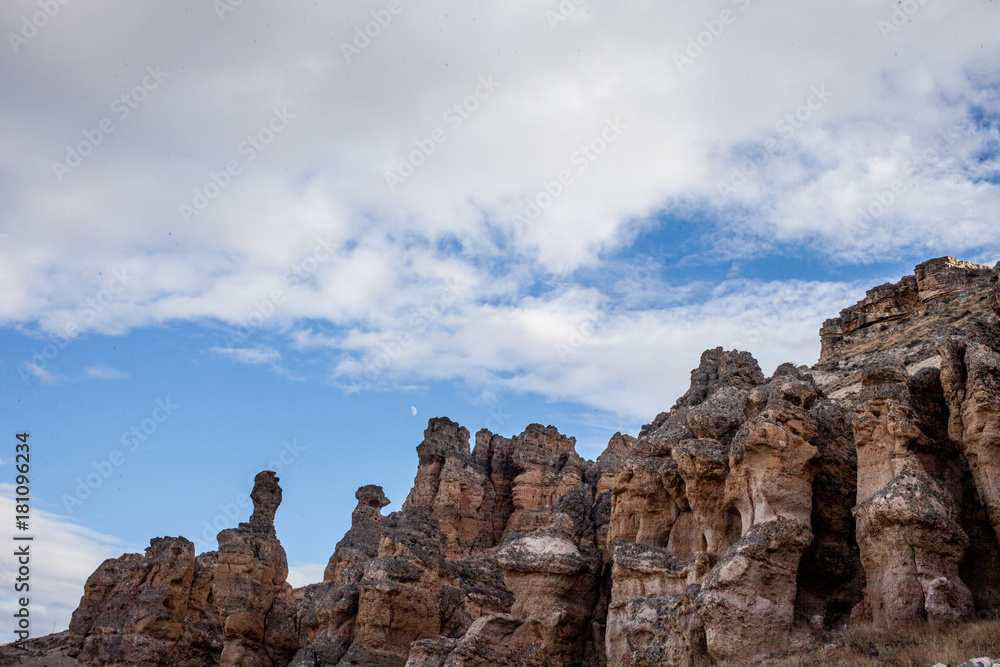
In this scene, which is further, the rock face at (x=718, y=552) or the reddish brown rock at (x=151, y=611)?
the reddish brown rock at (x=151, y=611)

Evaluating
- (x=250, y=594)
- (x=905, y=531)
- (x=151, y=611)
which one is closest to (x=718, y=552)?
(x=905, y=531)

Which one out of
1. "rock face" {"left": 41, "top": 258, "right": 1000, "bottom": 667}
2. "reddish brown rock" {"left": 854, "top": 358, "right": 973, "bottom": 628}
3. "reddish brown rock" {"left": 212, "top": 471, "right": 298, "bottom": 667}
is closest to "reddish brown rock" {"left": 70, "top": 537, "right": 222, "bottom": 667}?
"rock face" {"left": 41, "top": 258, "right": 1000, "bottom": 667}

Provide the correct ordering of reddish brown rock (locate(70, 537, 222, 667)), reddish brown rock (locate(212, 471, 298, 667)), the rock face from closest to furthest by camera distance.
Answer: the rock face, reddish brown rock (locate(212, 471, 298, 667)), reddish brown rock (locate(70, 537, 222, 667))

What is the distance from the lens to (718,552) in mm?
20609

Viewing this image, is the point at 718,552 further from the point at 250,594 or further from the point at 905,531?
the point at 250,594

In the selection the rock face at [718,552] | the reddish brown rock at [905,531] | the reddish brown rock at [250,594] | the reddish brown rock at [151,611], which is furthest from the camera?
the reddish brown rock at [151,611]

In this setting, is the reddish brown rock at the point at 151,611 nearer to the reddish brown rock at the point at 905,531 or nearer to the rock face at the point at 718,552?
the rock face at the point at 718,552

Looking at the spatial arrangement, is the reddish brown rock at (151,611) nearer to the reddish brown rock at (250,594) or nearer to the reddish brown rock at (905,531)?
the reddish brown rock at (250,594)

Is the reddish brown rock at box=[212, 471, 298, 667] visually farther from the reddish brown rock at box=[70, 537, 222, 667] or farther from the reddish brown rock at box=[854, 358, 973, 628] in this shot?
the reddish brown rock at box=[854, 358, 973, 628]

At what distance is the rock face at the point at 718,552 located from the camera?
16.5 metres

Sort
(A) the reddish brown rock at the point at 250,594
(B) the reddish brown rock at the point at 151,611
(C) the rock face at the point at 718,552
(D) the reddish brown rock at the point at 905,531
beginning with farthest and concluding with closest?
1. (B) the reddish brown rock at the point at 151,611
2. (A) the reddish brown rock at the point at 250,594
3. (C) the rock face at the point at 718,552
4. (D) the reddish brown rock at the point at 905,531

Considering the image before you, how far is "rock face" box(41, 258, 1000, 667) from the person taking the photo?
16.5 meters

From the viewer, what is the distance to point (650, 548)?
22.0m

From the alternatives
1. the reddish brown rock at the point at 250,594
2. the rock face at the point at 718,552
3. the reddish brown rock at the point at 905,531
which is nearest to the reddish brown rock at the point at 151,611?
the rock face at the point at 718,552
